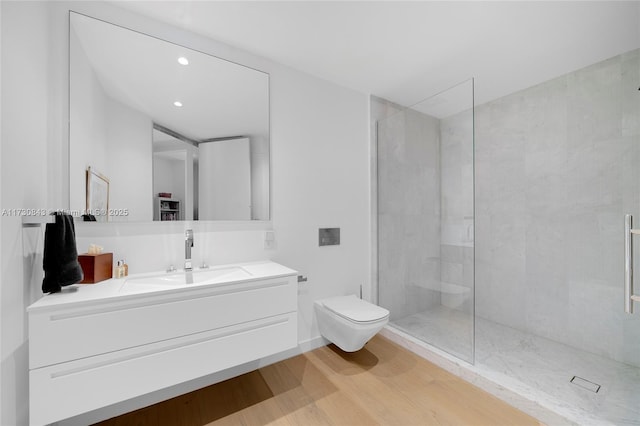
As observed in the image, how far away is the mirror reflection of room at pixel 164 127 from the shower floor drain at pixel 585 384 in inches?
95.1

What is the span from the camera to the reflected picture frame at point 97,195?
1.50 m

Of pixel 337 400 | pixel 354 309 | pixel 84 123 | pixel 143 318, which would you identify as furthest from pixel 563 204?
pixel 84 123

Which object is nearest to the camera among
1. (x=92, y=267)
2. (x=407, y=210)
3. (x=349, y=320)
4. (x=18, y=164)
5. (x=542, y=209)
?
(x=18, y=164)

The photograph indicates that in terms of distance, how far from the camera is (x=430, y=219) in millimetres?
2404

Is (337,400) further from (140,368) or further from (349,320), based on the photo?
(140,368)

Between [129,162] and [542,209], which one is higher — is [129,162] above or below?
above

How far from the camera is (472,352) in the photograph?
195cm

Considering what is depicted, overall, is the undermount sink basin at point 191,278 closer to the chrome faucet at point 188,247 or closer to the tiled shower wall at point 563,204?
the chrome faucet at point 188,247

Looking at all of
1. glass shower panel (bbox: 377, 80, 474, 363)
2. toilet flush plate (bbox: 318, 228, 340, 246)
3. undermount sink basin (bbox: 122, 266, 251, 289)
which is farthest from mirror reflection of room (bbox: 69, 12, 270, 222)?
glass shower panel (bbox: 377, 80, 474, 363)

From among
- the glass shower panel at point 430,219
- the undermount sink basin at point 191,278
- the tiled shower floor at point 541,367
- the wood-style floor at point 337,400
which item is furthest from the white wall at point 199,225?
the tiled shower floor at point 541,367

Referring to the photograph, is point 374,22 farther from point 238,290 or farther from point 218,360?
point 218,360

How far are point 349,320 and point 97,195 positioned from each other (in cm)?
179

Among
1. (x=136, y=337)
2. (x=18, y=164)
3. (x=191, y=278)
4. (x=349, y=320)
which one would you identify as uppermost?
(x=18, y=164)

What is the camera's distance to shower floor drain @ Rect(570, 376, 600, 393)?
5.60ft
